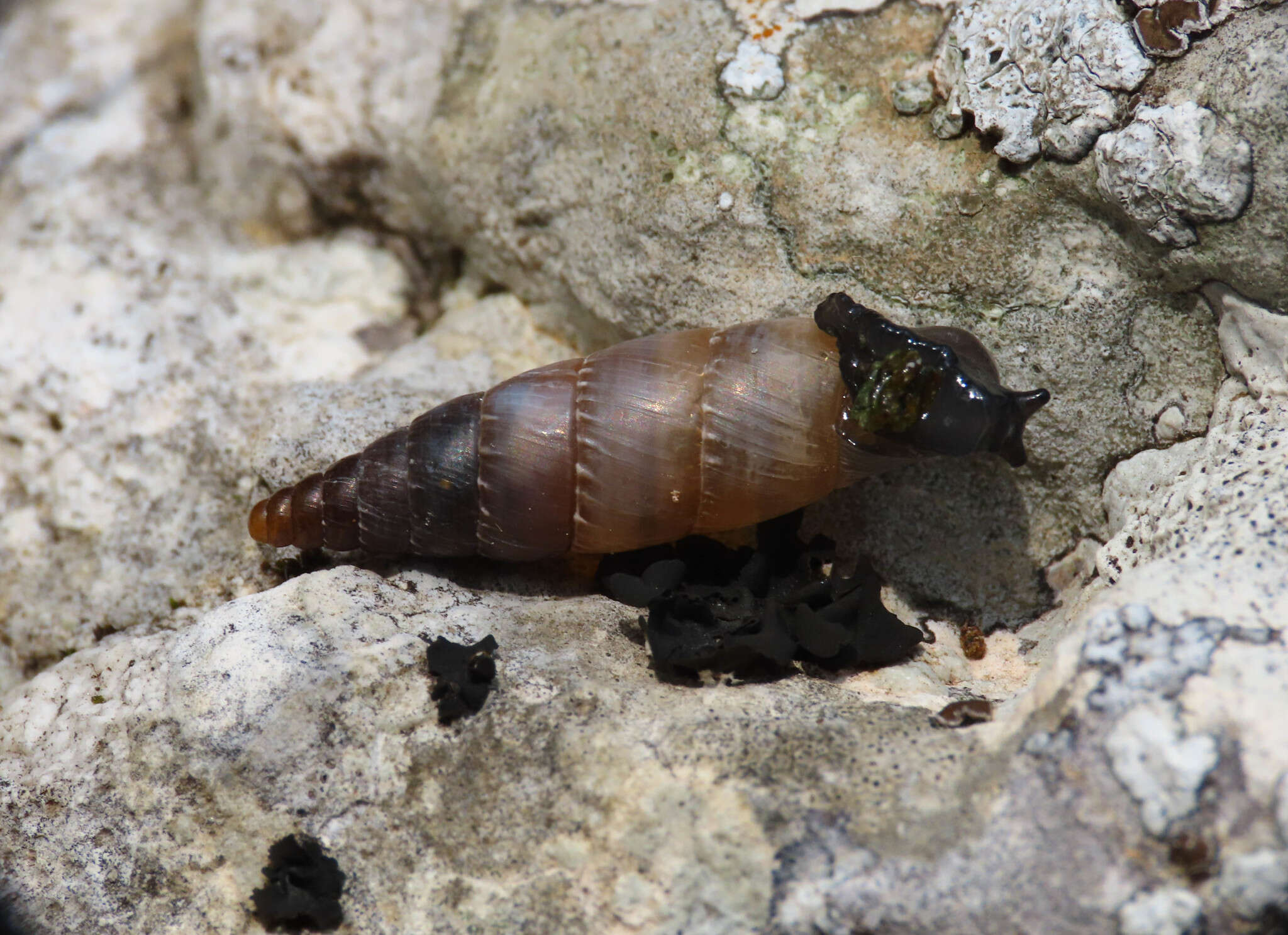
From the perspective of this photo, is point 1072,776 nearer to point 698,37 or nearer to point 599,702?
point 599,702

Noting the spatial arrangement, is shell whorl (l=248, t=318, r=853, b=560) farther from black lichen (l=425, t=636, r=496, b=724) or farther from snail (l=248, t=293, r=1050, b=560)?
black lichen (l=425, t=636, r=496, b=724)

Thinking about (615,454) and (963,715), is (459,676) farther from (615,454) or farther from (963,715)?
(963,715)

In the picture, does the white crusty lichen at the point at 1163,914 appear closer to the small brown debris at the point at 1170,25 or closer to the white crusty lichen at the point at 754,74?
the small brown debris at the point at 1170,25

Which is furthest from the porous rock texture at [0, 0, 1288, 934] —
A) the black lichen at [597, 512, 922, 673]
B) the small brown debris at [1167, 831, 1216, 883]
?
the black lichen at [597, 512, 922, 673]

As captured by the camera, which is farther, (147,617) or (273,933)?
(147,617)

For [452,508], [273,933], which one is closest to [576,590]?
[452,508]
